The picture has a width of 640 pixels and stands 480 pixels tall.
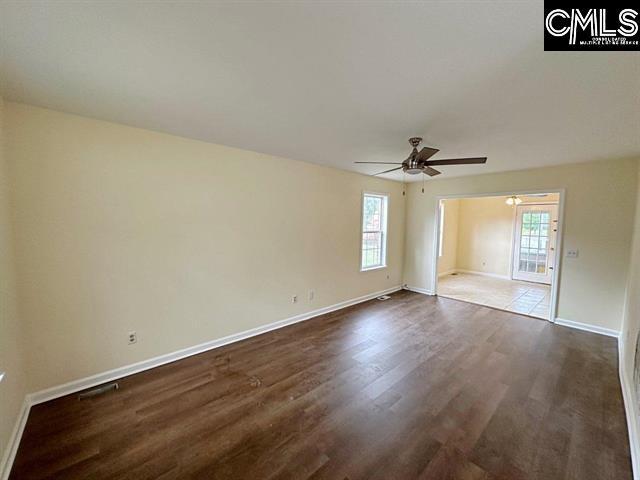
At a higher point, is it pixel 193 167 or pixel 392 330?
pixel 193 167

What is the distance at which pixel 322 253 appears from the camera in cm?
428

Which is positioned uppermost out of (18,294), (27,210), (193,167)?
(193,167)

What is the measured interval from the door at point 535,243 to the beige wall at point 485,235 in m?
0.21

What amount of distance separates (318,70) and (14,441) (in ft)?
10.2

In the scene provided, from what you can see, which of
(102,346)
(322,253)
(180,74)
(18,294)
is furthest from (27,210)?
(322,253)

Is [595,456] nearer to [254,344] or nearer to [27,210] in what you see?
[254,344]

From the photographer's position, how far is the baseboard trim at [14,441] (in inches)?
61.0

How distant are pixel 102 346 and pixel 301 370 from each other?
1884 millimetres

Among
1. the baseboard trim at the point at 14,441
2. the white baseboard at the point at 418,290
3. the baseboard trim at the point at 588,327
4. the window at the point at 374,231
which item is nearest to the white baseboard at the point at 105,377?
the baseboard trim at the point at 14,441

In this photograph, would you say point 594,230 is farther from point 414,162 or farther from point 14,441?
point 14,441
